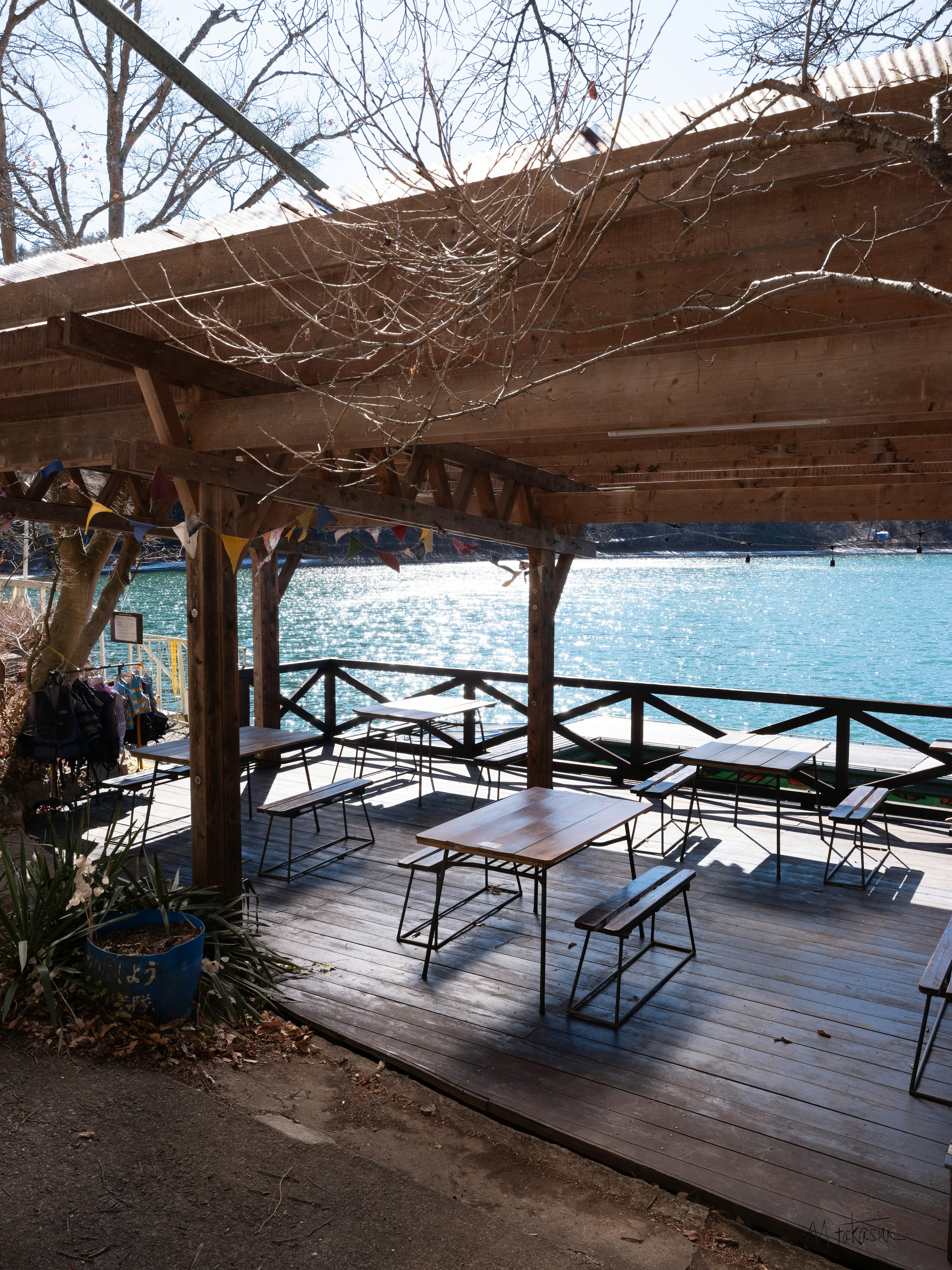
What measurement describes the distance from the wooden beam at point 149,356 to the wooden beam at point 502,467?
94 centimetres

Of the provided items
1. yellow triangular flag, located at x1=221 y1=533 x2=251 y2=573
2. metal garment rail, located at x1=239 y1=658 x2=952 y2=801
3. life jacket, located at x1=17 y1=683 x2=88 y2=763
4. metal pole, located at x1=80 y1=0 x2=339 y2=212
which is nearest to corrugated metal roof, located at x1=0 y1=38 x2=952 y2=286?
metal pole, located at x1=80 y1=0 x2=339 y2=212

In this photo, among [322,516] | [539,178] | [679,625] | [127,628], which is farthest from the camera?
[679,625]

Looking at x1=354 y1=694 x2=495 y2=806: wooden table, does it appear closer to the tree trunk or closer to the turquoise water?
the tree trunk

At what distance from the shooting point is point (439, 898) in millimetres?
4148

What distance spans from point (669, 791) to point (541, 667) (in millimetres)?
1580

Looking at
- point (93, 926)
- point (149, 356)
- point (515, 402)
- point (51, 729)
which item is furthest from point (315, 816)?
point (515, 402)

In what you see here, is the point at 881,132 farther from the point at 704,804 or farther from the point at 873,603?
the point at 873,603

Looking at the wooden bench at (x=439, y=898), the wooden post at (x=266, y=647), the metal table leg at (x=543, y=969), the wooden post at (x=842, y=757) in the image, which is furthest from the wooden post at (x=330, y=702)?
the metal table leg at (x=543, y=969)

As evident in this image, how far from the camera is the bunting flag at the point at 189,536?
3.93 meters

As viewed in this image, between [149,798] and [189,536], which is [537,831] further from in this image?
[149,798]

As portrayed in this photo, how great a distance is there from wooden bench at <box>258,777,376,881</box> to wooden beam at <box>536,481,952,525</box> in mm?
2663

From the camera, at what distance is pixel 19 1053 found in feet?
10.2

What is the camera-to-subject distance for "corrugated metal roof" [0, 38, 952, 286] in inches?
85.0

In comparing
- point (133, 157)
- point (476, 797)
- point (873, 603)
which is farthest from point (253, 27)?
point (873, 603)
